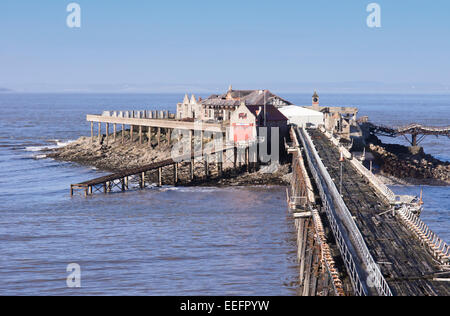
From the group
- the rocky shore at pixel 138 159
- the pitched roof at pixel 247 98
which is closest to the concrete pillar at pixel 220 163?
the rocky shore at pixel 138 159

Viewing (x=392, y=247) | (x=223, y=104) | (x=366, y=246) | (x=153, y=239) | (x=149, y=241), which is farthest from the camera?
(x=223, y=104)

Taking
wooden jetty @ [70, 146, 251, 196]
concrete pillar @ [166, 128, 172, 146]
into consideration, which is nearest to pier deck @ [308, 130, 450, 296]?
wooden jetty @ [70, 146, 251, 196]

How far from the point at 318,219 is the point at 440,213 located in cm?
1656

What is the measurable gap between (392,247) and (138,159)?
42.7 meters

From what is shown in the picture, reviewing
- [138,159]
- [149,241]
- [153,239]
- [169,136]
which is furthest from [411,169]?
[149,241]

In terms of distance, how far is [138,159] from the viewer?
6234 centimetres

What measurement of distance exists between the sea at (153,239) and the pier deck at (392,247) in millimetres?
3909

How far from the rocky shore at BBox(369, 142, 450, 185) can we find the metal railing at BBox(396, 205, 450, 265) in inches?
965

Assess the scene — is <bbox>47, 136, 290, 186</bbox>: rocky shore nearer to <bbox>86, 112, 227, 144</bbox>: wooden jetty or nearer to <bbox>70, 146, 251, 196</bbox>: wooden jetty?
<bbox>70, 146, 251, 196</bbox>: wooden jetty

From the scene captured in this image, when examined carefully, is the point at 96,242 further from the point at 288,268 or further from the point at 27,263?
the point at 288,268

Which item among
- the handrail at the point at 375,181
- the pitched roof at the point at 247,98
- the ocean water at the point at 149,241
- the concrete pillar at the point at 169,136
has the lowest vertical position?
the ocean water at the point at 149,241

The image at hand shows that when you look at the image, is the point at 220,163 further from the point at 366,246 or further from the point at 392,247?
the point at 366,246

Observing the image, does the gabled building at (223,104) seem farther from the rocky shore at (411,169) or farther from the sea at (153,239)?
the sea at (153,239)

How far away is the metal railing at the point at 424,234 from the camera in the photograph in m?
21.8
